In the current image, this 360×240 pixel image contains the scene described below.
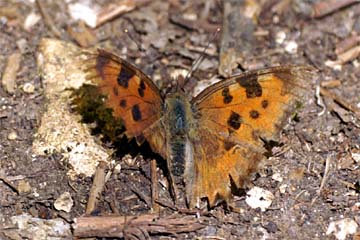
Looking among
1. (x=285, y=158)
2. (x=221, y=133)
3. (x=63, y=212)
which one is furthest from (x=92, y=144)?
(x=285, y=158)

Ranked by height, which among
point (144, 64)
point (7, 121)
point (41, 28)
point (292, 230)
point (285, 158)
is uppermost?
point (41, 28)

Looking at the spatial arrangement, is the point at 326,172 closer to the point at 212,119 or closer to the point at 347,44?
the point at 212,119

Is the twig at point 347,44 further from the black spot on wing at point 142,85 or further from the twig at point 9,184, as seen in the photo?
the twig at point 9,184

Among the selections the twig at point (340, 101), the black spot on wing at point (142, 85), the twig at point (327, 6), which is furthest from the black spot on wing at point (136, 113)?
the twig at point (327, 6)

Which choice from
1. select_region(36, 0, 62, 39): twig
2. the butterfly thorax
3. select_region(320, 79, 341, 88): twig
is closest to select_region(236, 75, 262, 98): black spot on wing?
the butterfly thorax

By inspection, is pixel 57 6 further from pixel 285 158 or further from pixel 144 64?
pixel 285 158

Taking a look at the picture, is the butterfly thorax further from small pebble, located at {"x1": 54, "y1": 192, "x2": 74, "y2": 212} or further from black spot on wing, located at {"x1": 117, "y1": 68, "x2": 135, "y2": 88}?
small pebble, located at {"x1": 54, "y1": 192, "x2": 74, "y2": 212}
